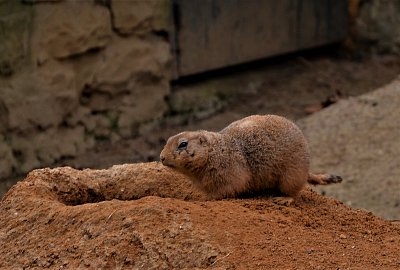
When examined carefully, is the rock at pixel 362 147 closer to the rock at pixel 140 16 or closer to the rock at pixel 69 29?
the rock at pixel 140 16

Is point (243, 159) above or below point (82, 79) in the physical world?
above

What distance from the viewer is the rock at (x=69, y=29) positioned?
754 centimetres

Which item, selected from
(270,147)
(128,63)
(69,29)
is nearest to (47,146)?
(69,29)

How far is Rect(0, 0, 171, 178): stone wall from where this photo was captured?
739 centimetres

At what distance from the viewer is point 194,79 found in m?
9.02

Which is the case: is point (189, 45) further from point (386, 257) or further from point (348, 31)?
point (386, 257)

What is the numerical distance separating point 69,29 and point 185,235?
15.0ft

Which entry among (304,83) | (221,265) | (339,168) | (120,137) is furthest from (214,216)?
(304,83)

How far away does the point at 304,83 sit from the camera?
9.53m

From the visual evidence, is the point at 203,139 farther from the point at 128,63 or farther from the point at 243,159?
the point at 128,63

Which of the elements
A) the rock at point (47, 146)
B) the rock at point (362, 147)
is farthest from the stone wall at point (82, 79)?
the rock at point (362, 147)

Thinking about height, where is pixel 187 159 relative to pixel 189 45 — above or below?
above

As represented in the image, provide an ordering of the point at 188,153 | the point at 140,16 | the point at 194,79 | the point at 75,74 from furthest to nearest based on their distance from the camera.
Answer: the point at 194,79 → the point at 140,16 → the point at 75,74 → the point at 188,153

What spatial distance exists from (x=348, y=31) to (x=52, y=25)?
3849mm
